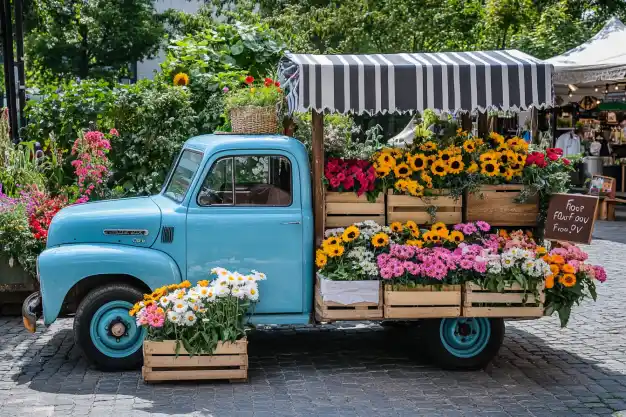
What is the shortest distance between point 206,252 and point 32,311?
1.51 metres

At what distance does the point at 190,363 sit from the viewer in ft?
22.5

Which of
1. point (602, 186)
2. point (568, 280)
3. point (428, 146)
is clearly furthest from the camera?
point (602, 186)

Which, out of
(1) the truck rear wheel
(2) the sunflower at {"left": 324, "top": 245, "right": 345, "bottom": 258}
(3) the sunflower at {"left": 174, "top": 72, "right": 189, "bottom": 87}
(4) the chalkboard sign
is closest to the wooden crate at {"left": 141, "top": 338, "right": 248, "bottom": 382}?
(1) the truck rear wheel

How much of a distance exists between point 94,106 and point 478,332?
7.29 metres

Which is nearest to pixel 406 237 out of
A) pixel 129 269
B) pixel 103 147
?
pixel 129 269

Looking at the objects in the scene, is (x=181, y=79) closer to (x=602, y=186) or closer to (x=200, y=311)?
(x=200, y=311)

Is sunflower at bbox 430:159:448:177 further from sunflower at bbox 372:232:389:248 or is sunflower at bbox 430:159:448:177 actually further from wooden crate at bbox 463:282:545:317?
wooden crate at bbox 463:282:545:317

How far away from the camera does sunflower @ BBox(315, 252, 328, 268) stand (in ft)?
23.2

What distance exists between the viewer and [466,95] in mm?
7137

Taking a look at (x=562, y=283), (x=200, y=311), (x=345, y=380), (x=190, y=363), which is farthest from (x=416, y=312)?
(x=190, y=363)

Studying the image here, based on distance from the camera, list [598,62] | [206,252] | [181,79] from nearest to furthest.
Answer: [206,252]
[181,79]
[598,62]

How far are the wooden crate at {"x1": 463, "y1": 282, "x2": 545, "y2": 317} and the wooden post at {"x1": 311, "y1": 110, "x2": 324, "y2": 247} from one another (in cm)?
123

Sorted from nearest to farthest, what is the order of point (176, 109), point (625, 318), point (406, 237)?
point (406, 237)
point (625, 318)
point (176, 109)

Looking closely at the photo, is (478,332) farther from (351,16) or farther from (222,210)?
(351,16)
